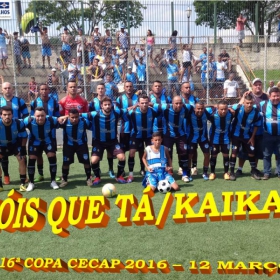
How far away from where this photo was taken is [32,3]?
60.8 ft

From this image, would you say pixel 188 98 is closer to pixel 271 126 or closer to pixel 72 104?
pixel 271 126

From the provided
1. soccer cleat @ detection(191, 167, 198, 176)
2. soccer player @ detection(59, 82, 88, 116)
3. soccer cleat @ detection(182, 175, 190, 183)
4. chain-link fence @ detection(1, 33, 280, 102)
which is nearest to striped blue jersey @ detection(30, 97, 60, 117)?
soccer player @ detection(59, 82, 88, 116)

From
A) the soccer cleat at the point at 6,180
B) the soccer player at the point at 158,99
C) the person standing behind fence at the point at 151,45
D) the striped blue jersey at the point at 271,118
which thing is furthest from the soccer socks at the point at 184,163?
the person standing behind fence at the point at 151,45

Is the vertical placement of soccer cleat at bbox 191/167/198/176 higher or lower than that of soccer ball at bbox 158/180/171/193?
lower

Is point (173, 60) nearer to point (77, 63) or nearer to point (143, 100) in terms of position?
point (77, 63)

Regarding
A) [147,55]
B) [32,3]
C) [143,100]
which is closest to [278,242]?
[143,100]

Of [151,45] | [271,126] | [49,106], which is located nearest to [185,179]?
[271,126]

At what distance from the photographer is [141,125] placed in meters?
7.09

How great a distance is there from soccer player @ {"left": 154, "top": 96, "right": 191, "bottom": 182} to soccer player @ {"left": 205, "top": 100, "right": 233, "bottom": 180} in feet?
1.53

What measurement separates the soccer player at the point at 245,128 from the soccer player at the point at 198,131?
495mm

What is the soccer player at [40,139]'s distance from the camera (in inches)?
262

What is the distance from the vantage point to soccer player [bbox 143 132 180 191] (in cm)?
652

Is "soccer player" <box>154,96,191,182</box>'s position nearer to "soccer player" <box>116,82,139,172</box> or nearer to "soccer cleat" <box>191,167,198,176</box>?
"soccer cleat" <box>191,167,198,176</box>

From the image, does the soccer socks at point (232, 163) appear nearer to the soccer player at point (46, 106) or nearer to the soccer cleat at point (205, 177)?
the soccer cleat at point (205, 177)
